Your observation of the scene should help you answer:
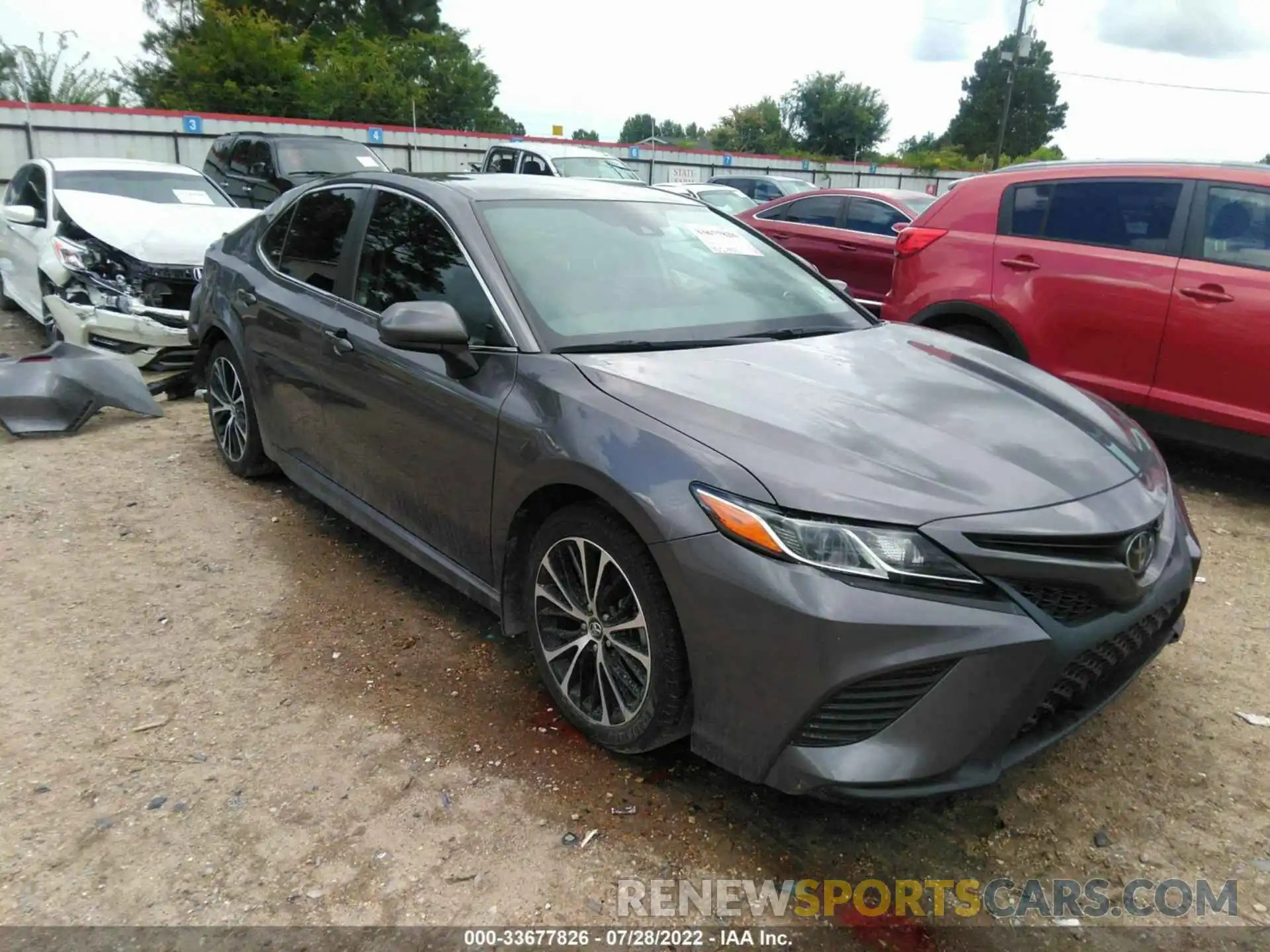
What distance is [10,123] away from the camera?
16.9 metres

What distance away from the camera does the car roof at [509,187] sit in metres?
3.56

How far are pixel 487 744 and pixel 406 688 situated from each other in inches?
18.3

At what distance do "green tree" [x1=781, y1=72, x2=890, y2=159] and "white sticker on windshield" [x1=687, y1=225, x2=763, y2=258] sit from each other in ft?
222

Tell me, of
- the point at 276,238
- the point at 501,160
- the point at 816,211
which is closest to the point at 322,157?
the point at 501,160

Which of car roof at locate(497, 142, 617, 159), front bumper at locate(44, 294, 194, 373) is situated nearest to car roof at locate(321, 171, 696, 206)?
front bumper at locate(44, 294, 194, 373)

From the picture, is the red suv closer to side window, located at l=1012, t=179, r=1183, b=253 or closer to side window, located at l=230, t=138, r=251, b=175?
side window, located at l=1012, t=179, r=1183, b=253

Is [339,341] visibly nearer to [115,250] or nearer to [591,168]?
[115,250]

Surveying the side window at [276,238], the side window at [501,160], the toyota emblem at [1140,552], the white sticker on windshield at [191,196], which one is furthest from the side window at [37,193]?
the side window at [501,160]

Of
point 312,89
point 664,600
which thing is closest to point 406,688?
point 664,600

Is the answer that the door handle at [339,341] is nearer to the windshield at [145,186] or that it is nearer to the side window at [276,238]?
the side window at [276,238]

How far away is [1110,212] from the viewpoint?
538 centimetres

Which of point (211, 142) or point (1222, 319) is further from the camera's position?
point (211, 142)

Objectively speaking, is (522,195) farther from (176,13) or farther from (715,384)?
(176,13)

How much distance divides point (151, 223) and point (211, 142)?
48.1 feet
